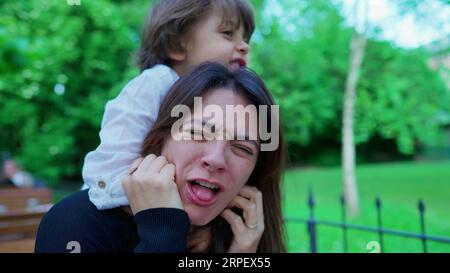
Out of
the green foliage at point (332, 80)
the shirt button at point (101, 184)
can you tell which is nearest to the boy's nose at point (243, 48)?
the shirt button at point (101, 184)

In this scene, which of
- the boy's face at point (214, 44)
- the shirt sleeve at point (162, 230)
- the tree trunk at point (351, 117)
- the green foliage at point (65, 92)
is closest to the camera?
the shirt sleeve at point (162, 230)

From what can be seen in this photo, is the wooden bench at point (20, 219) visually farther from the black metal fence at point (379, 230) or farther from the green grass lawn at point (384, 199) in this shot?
the green grass lawn at point (384, 199)

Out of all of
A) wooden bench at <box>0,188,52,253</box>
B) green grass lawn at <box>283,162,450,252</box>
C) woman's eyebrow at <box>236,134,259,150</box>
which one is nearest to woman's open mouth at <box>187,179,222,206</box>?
woman's eyebrow at <box>236,134,259,150</box>

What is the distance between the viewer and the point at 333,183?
6.98 meters

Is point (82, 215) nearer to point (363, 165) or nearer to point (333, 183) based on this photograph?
point (333, 183)

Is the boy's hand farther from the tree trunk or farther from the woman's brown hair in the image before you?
the tree trunk

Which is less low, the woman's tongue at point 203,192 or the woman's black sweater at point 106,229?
the woman's tongue at point 203,192

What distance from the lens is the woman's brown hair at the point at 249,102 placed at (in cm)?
95

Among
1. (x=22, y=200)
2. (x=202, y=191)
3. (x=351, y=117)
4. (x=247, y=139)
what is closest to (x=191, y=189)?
(x=202, y=191)

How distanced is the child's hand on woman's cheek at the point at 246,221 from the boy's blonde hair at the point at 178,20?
47 centimetres
